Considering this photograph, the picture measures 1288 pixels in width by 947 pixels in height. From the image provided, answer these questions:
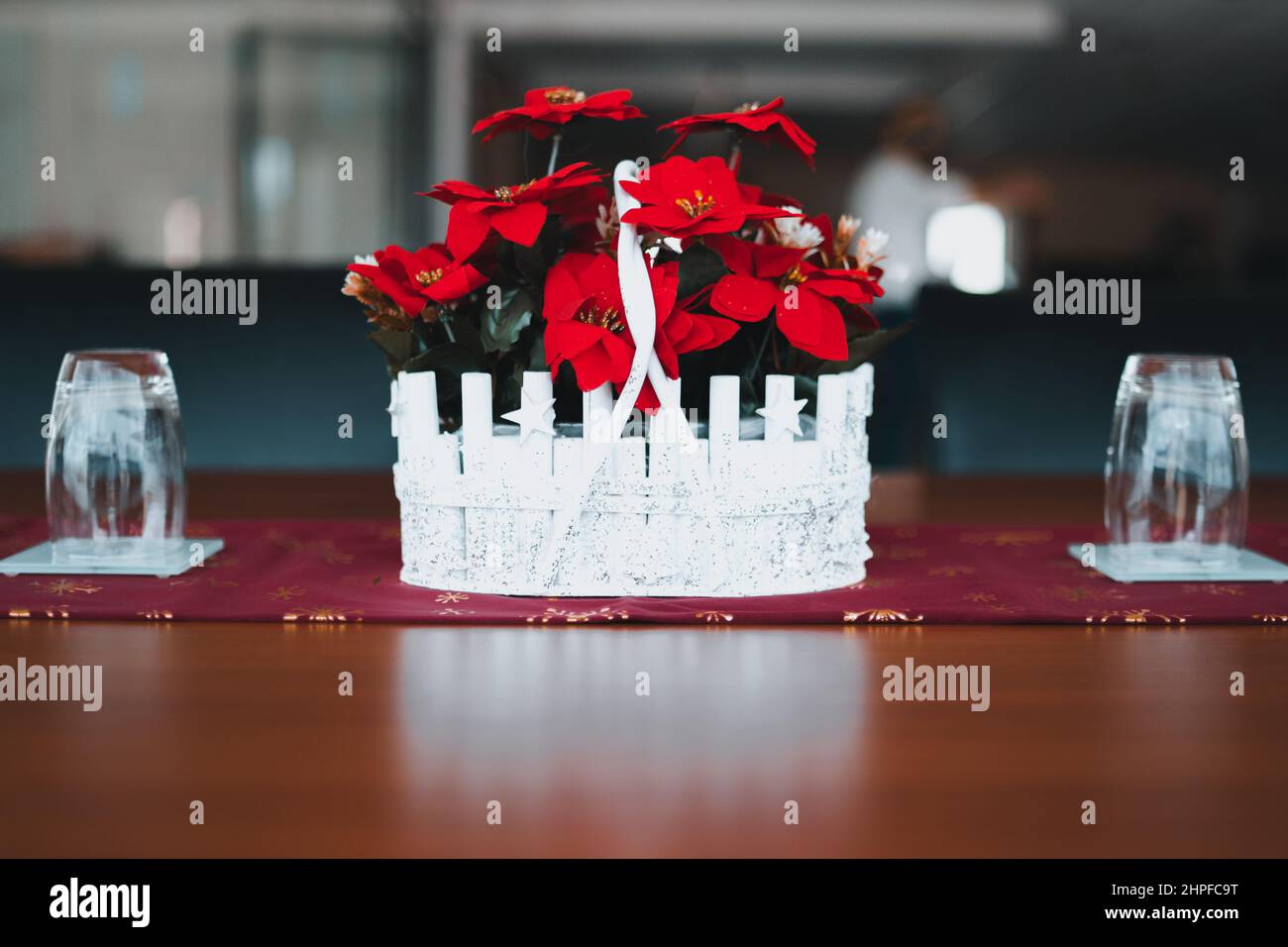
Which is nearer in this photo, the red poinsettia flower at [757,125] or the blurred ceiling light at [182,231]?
the red poinsettia flower at [757,125]

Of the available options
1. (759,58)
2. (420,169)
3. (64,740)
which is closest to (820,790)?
(64,740)

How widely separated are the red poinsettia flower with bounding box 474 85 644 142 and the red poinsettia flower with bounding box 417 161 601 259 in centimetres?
4

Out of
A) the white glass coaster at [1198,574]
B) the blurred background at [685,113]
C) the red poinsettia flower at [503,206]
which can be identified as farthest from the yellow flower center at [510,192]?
the blurred background at [685,113]

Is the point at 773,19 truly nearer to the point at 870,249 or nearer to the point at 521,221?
the point at 870,249

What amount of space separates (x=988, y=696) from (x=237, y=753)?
347 millimetres

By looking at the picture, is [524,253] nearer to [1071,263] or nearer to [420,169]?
[420,169]

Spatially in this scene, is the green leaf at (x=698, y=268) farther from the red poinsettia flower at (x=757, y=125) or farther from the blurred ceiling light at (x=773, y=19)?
the blurred ceiling light at (x=773, y=19)

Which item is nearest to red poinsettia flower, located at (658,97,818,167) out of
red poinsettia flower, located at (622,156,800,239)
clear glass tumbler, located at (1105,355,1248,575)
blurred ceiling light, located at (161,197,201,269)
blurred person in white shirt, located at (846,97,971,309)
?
red poinsettia flower, located at (622,156,800,239)

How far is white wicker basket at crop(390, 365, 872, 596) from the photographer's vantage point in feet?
2.61

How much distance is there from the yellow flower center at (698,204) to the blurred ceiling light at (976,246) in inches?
309

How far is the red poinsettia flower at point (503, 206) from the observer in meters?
0.79

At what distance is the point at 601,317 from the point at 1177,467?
41cm

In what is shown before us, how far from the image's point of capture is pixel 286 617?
2.54ft

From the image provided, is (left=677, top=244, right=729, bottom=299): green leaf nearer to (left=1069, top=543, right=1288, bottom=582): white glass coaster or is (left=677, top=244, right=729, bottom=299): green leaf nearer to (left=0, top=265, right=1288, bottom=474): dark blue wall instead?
(left=1069, top=543, right=1288, bottom=582): white glass coaster
